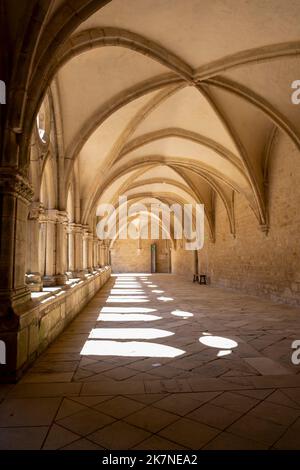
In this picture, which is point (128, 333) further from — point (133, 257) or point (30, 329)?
point (133, 257)

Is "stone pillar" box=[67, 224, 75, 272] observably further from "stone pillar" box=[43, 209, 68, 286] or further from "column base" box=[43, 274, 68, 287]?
"column base" box=[43, 274, 68, 287]

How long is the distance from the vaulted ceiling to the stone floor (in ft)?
10.9

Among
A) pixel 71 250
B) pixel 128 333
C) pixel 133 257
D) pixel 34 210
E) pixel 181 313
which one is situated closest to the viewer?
pixel 34 210

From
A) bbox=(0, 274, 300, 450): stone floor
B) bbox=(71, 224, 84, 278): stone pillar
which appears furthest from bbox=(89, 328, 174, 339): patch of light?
bbox=(71, 224, 84, 278): stone pillar

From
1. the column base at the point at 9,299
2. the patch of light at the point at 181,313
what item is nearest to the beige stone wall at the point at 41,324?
the column base at the point at 9,299

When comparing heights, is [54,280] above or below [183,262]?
above

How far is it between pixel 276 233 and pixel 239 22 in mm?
5414

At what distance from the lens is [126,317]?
244 inches

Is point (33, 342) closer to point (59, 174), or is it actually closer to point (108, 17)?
point (59, 174)

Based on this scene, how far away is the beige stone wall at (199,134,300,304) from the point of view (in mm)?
7879

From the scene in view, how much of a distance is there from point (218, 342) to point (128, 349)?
3.80ft

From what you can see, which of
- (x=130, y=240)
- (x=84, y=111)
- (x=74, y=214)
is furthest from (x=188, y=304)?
(x=130, y=240)

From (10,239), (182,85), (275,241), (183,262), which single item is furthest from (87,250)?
(183,262)

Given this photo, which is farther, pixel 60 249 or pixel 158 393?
pixel 60 249
